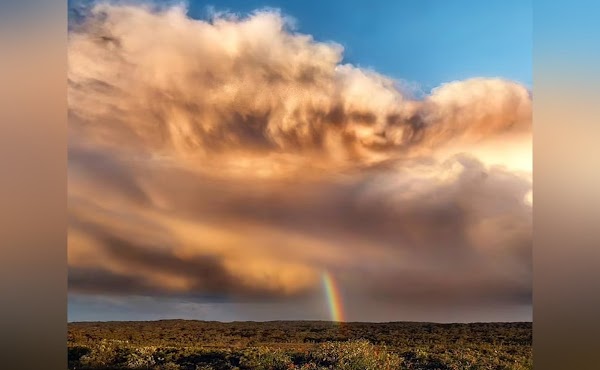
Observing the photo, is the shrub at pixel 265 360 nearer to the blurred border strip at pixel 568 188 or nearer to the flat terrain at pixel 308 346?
the flat terrain at pixel 308 346

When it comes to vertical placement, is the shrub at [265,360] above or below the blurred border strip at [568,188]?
below

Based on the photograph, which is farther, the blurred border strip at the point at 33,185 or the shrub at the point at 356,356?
the shrub at the point at 356,356

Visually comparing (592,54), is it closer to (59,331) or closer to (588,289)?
(588,289)

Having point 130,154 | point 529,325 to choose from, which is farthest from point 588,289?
point 130,154

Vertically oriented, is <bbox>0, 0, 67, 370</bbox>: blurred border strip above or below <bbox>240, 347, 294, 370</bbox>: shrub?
above

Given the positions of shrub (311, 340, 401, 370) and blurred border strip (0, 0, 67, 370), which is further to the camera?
shrub (311, 340, 401, 370)

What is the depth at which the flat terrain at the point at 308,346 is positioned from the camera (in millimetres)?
6922

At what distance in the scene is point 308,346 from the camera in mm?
7266

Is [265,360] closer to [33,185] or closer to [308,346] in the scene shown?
[308,346]

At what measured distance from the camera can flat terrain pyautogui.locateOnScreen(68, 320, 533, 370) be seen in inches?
273

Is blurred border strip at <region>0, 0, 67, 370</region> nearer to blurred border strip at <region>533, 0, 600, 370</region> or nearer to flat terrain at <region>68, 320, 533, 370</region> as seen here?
flat terrain at <region>68, 320, 533, 370</region>

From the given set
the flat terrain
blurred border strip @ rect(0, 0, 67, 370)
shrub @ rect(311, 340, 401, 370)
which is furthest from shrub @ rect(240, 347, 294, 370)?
blurred border strip @ rect(0, 0, 67, 370)

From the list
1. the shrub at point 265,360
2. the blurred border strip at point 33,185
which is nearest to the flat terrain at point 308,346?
the shrub at point 265,360

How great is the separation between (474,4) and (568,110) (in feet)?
7.64
